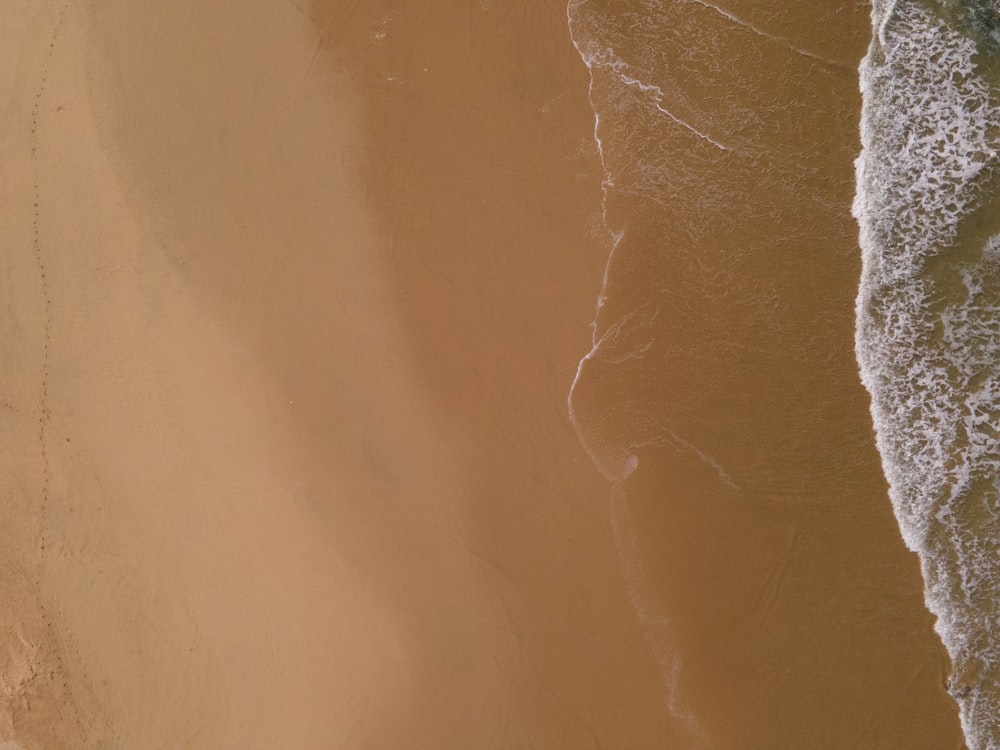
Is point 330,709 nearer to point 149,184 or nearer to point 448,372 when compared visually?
point 448,372

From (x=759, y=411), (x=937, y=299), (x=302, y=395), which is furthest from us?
(x=302, y=395)

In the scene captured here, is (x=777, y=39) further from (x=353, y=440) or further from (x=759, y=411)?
(x=353, y=440)

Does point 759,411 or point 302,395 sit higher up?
point 759,411

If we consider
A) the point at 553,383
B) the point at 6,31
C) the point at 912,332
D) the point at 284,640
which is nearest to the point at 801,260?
the point at 912,332

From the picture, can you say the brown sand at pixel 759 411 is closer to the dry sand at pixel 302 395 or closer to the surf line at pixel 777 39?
the surf line at pixel 777 39

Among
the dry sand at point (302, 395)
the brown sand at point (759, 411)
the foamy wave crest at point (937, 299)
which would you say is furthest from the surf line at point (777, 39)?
the dry sand at point (302, 395)

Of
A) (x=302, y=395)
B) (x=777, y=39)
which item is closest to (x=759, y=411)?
(x=777, y=39)

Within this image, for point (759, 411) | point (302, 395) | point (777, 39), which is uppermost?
point (777, 39)
